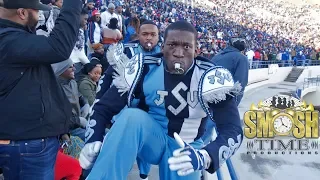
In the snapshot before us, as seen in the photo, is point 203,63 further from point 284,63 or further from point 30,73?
point 284,63

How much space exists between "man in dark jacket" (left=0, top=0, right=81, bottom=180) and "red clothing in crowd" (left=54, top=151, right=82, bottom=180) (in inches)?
19.6

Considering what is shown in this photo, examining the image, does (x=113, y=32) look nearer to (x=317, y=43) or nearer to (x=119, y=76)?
(x=119, y=76)

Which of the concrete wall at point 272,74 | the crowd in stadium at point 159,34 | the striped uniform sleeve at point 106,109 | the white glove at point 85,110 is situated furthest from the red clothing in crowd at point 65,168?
the concrete wall at point 272,74

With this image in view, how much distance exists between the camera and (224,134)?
1.94 meters

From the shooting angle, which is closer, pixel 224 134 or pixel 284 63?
pixel 224 134

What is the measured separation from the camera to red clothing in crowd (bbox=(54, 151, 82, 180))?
2.36m

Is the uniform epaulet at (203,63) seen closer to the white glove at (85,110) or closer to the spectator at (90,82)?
the white glove at (85,110)

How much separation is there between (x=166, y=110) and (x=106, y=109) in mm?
326

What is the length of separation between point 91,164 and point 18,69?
1.86 feet

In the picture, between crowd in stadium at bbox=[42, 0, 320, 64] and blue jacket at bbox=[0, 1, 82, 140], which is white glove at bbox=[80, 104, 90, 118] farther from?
crowd in stadium at bbox=[42, 0, 320, 64]

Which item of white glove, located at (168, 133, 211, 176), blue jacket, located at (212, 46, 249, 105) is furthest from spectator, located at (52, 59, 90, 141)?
blue jacket, located at (212, 46, 249, 105)

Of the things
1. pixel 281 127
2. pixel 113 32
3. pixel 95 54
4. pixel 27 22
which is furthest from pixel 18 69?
pixel 281 127

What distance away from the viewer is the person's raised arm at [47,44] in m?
1.66

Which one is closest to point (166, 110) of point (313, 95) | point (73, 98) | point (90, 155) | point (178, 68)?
point (178, 68)
